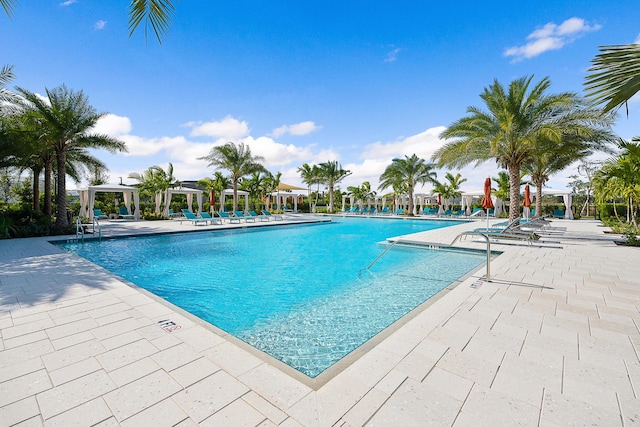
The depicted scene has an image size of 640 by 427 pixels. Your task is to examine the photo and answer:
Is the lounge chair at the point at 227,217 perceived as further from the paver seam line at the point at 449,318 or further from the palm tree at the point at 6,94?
the paver seam line at the point at 449,318

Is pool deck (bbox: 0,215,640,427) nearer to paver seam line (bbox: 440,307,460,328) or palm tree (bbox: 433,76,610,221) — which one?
paver seam line (bbox: 440,307,460,328)

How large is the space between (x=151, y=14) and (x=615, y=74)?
501 cm

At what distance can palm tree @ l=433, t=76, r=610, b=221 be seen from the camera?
458 inches

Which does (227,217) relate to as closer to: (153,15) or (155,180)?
(155,180)

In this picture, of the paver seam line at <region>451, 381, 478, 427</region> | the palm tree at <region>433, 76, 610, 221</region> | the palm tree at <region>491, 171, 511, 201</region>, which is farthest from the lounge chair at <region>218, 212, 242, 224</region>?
the palm tree at <region>491, 171, 511, 201</region>

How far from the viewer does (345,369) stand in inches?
103

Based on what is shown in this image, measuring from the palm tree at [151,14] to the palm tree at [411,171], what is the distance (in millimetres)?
28343

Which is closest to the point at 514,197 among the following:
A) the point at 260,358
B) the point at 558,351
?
the point at 558,351

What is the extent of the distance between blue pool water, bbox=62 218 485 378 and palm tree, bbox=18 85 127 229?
5.02 m

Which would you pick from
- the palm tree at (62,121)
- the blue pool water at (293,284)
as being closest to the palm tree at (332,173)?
the palm tree at (62,121)

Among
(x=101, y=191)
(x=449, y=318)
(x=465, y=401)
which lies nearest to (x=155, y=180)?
(x=101, y=191)

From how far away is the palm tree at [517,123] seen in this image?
11.6m

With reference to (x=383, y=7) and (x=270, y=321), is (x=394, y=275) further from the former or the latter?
(x=383, y=7)

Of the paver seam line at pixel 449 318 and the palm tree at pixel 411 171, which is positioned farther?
the palm tree at pixel 411 171
